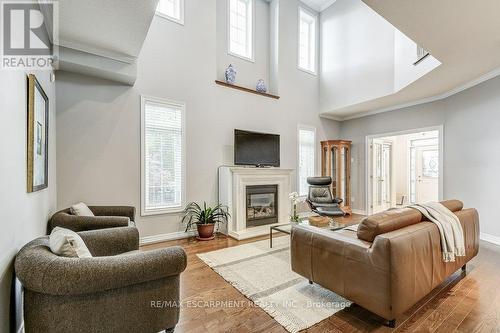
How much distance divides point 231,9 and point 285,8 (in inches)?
52.9

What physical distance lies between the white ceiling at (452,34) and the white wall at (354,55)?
33.3 inches

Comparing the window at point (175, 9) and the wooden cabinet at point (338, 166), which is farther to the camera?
the wooden cabinet at point (338, 166)

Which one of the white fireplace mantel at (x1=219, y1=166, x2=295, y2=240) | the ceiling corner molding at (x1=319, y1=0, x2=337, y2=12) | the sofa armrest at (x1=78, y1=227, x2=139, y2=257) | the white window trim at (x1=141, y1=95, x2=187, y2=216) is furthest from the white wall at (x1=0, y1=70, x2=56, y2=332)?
the ceiling corner molding at (x1=319, y1=0, x2=337, y2=12)

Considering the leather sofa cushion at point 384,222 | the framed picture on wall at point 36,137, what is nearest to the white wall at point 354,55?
the leather sofa cushion at point 384,222

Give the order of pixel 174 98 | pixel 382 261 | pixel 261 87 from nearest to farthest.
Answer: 1. pixel 382 261
2. pixel 174 98
3. pixel 261 87

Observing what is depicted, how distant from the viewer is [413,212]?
6.91ft

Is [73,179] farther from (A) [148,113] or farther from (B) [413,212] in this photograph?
(B) [413,212]

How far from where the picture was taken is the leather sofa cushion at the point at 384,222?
183cm

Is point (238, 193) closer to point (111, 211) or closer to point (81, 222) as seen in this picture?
point (111, 211)

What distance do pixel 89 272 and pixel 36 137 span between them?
1373 millimetres

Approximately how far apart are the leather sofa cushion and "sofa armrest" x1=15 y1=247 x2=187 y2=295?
1421 millimetres

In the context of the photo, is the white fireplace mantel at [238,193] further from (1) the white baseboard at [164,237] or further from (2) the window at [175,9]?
(2) the window at [175,9]

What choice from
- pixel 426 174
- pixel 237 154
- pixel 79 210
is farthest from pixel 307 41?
pixel 79 210

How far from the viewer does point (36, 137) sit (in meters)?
1.97
